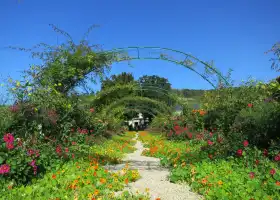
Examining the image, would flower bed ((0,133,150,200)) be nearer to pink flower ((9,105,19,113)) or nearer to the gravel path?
the gravel path

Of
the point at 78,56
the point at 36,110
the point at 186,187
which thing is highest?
the point at 78,56

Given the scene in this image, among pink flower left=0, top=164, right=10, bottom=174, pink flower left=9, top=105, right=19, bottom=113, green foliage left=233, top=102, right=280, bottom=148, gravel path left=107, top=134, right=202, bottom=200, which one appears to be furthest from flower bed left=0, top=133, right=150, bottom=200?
green foliage left=233, top=102, right=280, bottom=148

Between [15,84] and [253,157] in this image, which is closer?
[253,157]

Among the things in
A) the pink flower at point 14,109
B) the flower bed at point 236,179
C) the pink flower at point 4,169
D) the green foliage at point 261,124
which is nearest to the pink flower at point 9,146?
the pink flower at point 4,169

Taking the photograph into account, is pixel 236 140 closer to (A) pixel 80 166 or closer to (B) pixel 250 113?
(B) pixel 250 113

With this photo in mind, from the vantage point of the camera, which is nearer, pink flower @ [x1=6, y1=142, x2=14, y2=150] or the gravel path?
the gravel path

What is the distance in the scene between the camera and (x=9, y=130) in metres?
6.26

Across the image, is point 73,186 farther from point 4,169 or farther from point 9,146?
point 9,146

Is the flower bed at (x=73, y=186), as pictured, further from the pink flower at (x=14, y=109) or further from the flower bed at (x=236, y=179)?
the pink flower at (x=14, y=109)

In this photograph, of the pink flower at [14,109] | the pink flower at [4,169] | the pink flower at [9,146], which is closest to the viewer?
the pink flower at [4,169]

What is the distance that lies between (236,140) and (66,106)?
430cm

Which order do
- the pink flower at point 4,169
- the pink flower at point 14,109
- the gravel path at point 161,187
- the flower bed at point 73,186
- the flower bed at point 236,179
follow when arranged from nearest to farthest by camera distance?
the flower bed at point 236,179, the flower bed at point 73,186, the gravel path at point 161,187, the pink flower at point 4,169, the pink flower at point 14,109

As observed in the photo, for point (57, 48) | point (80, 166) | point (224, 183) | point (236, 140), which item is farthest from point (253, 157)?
point (57, 48)

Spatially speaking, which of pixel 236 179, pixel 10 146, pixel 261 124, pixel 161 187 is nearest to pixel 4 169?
pixel 10 146
